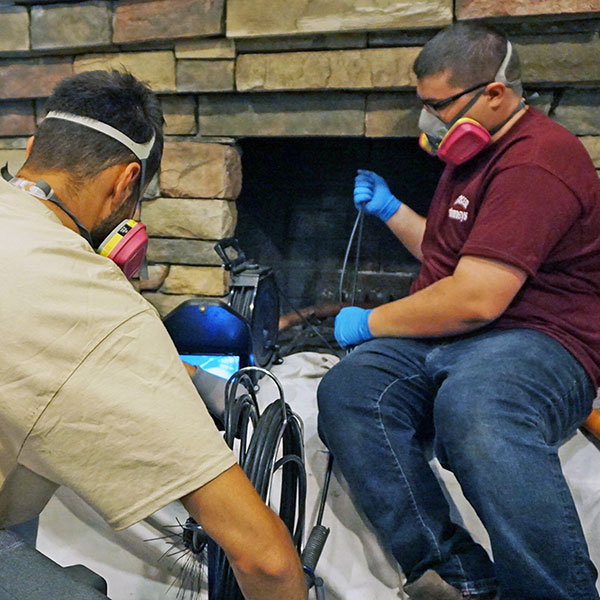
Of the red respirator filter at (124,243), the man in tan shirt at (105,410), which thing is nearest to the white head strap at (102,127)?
the red respirator filter at (124,243)

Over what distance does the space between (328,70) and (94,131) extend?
0.99 m

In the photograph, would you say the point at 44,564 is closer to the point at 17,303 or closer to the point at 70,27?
the point at 17,303

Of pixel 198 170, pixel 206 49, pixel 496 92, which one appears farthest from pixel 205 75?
pixel 496 92

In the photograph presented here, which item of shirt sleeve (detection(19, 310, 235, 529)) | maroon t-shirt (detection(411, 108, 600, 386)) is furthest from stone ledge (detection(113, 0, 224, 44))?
shirt sleeve (detection(19, 310, 235, 529))

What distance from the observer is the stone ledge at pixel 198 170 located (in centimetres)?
194

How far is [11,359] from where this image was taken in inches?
24.8

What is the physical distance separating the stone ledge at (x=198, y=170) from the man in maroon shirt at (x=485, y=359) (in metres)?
0.73

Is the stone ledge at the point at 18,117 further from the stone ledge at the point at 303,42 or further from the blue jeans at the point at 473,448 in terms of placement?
the blue jeans at the point at 473,448

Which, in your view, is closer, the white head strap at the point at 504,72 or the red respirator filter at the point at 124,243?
the red respirator filter at the point at 124,243

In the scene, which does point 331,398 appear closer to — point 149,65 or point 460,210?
point 460,210

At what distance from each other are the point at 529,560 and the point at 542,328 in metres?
0.49

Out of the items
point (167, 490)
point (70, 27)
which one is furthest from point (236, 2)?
point (167, 490)

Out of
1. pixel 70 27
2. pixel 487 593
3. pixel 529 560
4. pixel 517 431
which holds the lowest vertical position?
pixel 487 593

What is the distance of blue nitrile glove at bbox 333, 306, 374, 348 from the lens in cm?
148
